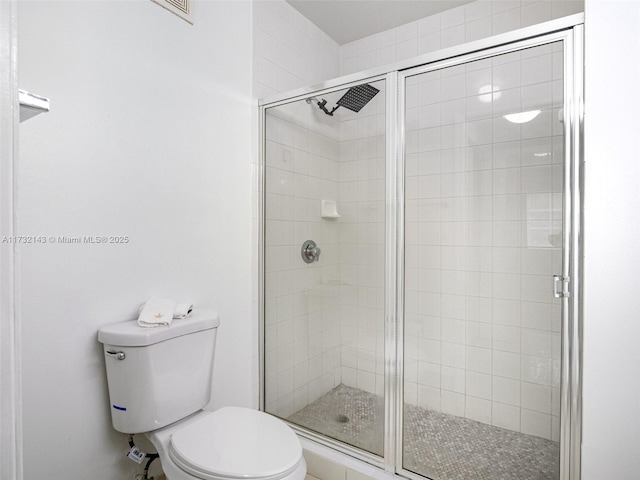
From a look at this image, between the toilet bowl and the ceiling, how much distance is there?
2122 mm

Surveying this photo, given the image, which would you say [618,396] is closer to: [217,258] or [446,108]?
[446,108]

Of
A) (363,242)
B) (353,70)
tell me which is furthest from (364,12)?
(363,242)

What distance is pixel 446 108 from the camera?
1562 millimetres

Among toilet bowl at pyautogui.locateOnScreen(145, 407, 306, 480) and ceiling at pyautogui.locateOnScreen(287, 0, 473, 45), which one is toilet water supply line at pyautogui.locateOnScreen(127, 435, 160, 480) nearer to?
toilet bowl at pyautogui.locateOnScreen(145, 407, 306, 480)

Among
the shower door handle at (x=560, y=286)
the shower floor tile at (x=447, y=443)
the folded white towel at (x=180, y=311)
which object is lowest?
the shower floor tile at (x=447, y=443)

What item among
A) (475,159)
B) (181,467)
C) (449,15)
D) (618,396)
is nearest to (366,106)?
(475,159)

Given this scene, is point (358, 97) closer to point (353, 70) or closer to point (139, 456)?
point (353, 70)

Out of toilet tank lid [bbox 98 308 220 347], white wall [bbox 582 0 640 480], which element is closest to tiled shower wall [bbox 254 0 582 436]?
white wall [bbox 582 0 640 480]

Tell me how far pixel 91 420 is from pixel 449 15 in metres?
2.61

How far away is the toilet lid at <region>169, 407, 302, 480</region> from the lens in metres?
1.09

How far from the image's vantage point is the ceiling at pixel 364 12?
2.17 meters

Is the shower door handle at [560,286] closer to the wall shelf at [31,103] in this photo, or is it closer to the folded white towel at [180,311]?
the folded white towel at [180,311]

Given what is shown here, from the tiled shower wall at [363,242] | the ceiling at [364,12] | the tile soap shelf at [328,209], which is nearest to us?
the tiled shower wall at [363,242]

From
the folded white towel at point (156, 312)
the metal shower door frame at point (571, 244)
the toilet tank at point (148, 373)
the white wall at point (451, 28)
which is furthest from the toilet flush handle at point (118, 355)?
the white wall at point (451, 28)
